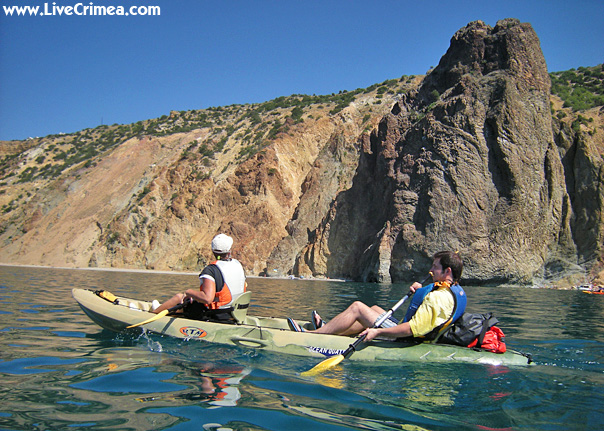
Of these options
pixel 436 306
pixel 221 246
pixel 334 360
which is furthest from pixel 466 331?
pixel 221 246

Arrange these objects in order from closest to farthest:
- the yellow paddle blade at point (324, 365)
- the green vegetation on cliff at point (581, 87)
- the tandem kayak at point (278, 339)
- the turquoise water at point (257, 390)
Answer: the turquoise water at point (257, 390) → the yellow paddle blade at point (324, 365) → the tandem kayak at point (278, 339) → the green vegetation on cliff at point (581, 87)

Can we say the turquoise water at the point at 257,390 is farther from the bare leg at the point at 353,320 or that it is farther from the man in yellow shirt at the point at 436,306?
the bare leg at the point at 353,320

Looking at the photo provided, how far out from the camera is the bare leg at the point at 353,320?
19.7ft

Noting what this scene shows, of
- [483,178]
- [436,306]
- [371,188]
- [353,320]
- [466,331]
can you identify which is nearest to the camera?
[436,306]

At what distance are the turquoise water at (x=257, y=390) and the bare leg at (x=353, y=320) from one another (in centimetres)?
64

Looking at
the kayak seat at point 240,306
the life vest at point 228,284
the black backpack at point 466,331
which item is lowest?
the black backpack at point 466,331

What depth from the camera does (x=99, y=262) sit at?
4009 centimetres

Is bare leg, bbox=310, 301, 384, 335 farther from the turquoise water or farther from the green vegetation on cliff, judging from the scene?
the green vegetation on cliff

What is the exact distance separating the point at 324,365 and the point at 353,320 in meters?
1.07

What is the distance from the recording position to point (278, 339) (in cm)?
609

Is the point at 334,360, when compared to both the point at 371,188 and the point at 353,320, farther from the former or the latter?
the point at 371,188

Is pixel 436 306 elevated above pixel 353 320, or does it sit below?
above

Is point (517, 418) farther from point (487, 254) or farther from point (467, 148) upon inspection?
point (467, 148)

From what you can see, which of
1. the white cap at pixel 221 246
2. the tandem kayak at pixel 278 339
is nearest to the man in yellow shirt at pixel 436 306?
the tandem kayak at pixel 278 339
